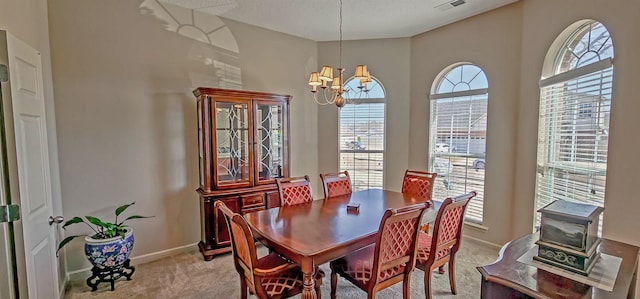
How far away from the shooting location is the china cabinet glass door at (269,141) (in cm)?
379

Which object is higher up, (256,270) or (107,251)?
(256,270)

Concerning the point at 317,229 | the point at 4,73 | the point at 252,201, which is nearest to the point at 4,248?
the point at 4,73

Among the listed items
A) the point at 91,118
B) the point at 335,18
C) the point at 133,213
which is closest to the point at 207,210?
the point at 133,213

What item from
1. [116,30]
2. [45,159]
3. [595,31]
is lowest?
[45,159]

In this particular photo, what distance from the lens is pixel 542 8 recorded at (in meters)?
3.01

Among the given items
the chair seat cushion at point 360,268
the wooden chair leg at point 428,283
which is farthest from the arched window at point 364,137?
the chair seat cushion at point 360,268

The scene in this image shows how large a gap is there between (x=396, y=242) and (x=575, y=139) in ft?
6.32

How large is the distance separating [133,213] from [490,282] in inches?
139

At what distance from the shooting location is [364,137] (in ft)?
16.1

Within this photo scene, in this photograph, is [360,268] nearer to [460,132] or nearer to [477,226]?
[477,226]

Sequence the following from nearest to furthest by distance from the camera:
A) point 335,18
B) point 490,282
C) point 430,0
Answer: point 490,282 → point 430,0 → point 335,18

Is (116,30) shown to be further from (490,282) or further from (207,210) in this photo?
(490,282)

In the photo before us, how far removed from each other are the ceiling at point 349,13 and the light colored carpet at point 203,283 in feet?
9.71

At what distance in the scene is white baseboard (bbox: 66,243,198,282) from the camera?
3.03 metres
